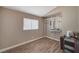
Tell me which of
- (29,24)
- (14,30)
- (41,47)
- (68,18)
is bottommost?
(41,47)

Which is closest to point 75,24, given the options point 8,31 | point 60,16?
point 60,16

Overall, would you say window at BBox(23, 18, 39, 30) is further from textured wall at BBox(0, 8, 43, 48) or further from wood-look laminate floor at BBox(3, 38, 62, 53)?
wood-look laminate floor at BBox(3, 38, 62, 53)

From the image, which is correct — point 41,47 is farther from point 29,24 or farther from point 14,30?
point 14,30

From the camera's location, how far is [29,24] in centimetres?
188

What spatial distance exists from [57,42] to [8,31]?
1129 mm

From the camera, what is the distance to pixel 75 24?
1.68 metres

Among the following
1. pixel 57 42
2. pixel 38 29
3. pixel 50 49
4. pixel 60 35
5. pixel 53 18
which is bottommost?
pixel 50 49

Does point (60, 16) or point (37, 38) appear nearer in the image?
point (60, 16)

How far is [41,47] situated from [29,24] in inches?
23.1

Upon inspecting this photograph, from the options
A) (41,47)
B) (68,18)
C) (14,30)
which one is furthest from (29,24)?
(68,18)

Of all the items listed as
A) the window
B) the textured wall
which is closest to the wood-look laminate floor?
the textured wall
